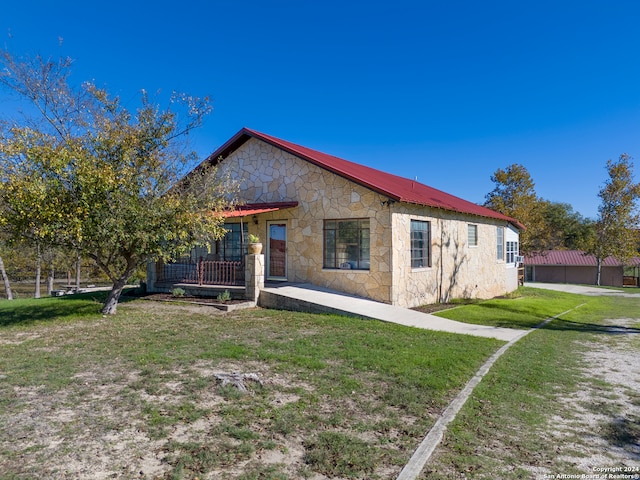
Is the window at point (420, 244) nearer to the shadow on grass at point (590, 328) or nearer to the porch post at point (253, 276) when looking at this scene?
the shadow on grass at point (590, 328)

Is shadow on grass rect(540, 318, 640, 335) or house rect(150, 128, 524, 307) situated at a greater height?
house rect(150, 128, 524, 307)

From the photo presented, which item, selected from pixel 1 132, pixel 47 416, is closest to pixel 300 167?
pixel 1 132

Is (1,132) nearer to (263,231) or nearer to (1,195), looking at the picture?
(1,195)

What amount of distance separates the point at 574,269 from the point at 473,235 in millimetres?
35696

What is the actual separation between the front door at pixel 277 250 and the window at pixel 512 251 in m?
15.1

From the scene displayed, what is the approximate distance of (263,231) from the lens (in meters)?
15.6

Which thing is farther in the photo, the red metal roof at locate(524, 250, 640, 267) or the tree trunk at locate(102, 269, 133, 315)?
the red metal roof at locate(524, 250, 640, 267)

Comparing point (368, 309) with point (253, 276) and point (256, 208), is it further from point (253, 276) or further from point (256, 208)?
point (256, 208)

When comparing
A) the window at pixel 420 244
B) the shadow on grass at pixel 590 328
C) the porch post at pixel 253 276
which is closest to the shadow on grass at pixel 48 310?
the porch post at pixel 253 276

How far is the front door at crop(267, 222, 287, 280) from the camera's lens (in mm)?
15312

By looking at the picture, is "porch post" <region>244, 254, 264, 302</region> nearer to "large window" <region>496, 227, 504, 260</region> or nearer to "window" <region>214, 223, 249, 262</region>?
"window" <region>214, 223, 249, 262</region>

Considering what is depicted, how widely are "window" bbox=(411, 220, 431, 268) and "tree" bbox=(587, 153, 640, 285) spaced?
31661 millimetres

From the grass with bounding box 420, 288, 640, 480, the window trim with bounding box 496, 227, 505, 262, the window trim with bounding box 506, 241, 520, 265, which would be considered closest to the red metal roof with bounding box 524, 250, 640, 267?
the window trim with bounding box 506, 241, 520, 265

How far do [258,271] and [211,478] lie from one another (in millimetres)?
9660
